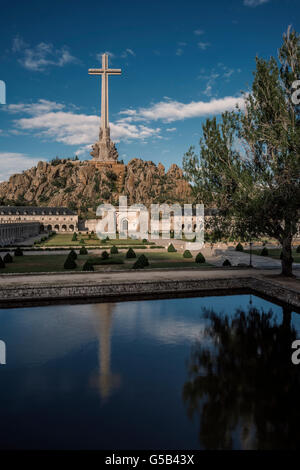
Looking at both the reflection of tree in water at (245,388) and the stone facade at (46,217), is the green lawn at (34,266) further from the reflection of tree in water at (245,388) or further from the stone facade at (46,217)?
the stone facade at (46,217)

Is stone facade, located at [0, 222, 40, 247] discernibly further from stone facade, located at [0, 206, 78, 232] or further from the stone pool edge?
the stone pool edge

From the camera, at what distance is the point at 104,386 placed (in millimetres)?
10992

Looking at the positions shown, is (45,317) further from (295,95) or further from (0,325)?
(295,95)

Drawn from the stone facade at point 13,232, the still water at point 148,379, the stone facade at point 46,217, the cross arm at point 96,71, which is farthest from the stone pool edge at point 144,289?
the cross arm at point 96,71

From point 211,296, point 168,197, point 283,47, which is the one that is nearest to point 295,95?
point 283,47

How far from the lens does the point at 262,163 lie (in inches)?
904

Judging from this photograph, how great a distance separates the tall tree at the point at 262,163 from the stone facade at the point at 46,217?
90.4m

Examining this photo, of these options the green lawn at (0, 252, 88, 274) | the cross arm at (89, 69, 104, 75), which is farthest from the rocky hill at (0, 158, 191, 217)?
the green lawn at (0, 252, 88, 274)

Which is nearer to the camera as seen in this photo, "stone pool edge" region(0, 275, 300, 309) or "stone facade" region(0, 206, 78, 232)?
"stone pool edge" region(0, 275, 300, 309)

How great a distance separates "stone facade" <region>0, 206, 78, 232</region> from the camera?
10425 cm

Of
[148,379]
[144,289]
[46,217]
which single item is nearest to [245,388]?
[148,379]

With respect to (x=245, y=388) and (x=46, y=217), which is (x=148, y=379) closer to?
(x=245, y=388)

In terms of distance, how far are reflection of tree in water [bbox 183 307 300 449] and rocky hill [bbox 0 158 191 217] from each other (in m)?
129

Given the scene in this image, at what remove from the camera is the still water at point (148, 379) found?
8.70 meters
